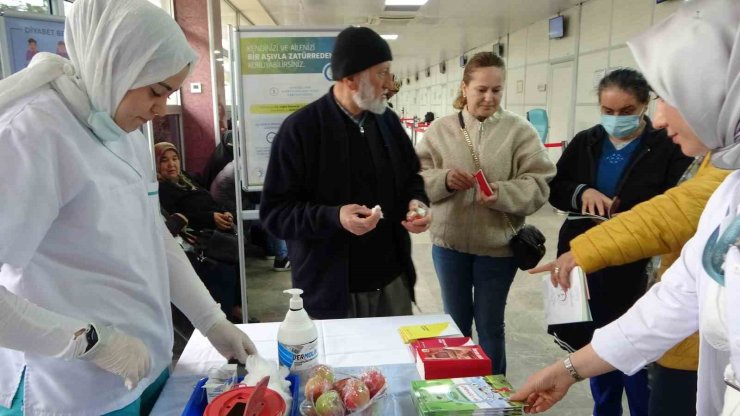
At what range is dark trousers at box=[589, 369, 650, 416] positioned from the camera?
6.31ft

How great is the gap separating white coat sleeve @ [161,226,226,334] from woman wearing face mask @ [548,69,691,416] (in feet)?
4.64

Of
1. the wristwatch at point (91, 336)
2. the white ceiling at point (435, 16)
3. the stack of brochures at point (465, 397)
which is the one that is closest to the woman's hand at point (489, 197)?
the stack of brochures at point (465, 397)

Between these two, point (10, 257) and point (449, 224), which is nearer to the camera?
point (10, 257)

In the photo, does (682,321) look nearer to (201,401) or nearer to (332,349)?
(332,349)

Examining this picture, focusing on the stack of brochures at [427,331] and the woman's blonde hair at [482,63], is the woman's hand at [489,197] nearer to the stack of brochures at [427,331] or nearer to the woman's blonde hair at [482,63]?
the woman's blonde hair at [482,63]

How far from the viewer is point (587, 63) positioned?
6.89m

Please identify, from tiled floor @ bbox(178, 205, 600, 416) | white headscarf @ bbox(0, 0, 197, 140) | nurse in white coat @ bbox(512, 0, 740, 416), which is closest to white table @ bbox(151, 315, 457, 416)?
nurse in white coat @ bbox(512, 0, 740, 416)

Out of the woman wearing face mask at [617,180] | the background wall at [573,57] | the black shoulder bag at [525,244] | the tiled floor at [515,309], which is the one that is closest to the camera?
the woman wearing face mask at [617,180]

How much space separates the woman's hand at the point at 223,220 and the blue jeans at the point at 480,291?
172cm

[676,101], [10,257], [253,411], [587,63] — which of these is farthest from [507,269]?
[587,63]

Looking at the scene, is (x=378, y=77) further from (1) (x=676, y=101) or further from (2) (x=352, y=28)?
(1) (x=676, y=101)

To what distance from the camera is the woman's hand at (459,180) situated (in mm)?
2039

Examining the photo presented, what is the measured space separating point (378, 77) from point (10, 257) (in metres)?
1.15

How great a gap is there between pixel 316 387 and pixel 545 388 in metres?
0.51
